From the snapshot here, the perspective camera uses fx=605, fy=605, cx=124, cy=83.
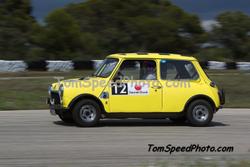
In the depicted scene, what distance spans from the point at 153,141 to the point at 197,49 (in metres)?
46.1

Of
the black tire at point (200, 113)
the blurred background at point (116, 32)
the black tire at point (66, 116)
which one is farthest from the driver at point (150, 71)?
the blurred background at point (116, 32)

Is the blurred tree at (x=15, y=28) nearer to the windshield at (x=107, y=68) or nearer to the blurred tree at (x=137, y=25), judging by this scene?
the blurred tree at (x=137, y=25)

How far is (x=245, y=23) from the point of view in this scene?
60281 mm

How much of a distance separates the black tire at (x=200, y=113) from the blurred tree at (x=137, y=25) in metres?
37.0

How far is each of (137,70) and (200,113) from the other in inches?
67.8

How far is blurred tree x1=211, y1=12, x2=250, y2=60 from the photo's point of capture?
5725cm

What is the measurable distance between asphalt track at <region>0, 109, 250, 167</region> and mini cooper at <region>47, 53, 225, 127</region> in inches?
12.4

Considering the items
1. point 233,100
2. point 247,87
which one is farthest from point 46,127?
point 247,87

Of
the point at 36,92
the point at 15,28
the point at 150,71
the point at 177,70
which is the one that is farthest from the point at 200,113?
the point at 15,28

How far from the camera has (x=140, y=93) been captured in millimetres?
13078

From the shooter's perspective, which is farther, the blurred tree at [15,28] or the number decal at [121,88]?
the blurred tree at [15,28]

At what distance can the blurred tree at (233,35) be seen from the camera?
5725 cm

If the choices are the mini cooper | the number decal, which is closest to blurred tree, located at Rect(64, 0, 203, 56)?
the mini cooper

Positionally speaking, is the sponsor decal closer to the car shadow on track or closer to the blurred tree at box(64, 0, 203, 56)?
the car shadow on track
